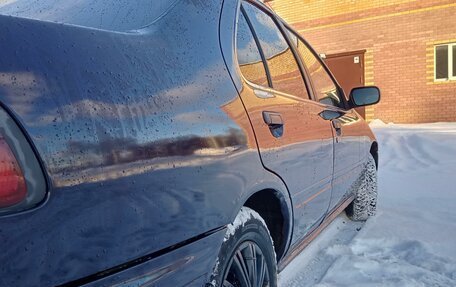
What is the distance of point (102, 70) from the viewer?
4.03 feet

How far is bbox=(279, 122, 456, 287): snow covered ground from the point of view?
3.00 metres

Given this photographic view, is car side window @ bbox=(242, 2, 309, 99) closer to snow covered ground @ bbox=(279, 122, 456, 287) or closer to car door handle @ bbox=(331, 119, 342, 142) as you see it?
car door handle @ bbox=(331, 119, 342, 142)

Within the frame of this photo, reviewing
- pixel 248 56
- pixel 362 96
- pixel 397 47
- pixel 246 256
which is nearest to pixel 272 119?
pixel 248 56

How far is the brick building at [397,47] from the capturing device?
1355 cm

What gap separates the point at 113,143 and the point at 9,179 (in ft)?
0.90

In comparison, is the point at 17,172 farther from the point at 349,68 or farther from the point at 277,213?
the point at 349,68

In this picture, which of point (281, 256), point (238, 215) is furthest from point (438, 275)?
point (238, 215)

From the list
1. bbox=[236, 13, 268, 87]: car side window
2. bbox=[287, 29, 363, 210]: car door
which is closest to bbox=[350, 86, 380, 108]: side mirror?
bbox=[287, 29, 363, 210]: car door

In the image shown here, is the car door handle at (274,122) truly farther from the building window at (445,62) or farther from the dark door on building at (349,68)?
the dark door on building at (349,68)

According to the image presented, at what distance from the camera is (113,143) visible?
1166 mm

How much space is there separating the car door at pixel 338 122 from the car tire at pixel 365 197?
0.42 meters

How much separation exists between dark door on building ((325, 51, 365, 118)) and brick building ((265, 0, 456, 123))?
0.11 ft

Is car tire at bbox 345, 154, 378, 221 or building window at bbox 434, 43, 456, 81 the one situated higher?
building window at bbox 434, 43, 456, 81

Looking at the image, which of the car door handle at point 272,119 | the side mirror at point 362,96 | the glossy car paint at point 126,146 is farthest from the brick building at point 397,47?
the glossy car paint at point 126,146
